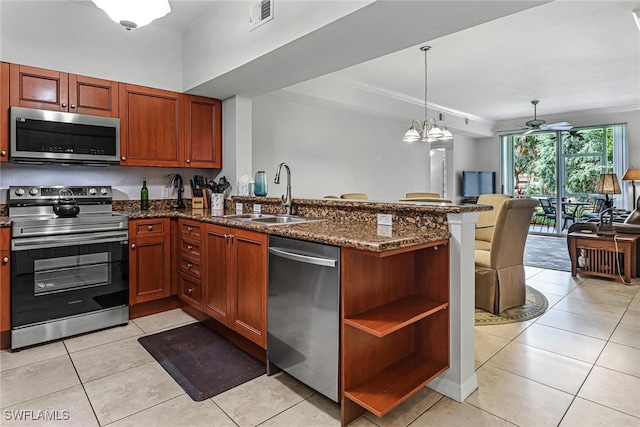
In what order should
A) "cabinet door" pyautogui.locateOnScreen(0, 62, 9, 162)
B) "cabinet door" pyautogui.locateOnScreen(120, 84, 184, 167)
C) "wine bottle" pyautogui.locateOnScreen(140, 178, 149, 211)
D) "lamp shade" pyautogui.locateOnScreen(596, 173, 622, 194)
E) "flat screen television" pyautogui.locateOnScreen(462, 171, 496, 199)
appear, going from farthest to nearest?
"flat screen television" pyautogui.locateOnScreen(462, 171, 496, 199), "lamp shade" pyautogui.locateOnScreen(596, 173, 622, 194), "wine bottle" pyautogui.locateOnScreen(140, 178, 149, 211), "cabinet door" pyautogui.locateOnScreen(120, 84, 184, 167), "cabinet door" pyautogui.locateOnScreen(0, 62, 9, 162)

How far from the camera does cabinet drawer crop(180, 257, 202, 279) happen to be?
2.93 meters

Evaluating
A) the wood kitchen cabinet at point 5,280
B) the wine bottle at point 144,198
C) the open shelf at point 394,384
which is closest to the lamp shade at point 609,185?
the open shelf at point 394,384

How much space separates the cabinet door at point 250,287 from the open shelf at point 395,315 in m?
0.69

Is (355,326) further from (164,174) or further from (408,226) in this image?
(164,174)

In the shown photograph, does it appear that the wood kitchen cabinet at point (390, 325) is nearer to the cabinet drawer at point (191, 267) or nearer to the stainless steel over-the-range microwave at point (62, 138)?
the cabinet drawer at point (191, 267)

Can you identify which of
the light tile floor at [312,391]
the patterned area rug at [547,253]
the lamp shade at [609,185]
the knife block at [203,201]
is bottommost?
the light tile floor at [312,391]

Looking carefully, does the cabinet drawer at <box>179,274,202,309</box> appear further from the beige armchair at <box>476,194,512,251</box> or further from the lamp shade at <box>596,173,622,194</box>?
the lamp shade at <box>596,173,622,194</box>

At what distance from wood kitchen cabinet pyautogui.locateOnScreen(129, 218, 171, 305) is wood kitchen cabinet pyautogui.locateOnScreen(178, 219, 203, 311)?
122 millimetres

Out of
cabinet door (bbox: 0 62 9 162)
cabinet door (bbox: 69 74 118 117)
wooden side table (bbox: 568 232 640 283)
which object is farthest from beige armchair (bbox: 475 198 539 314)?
cabinet door (bbox: 0 62 9 162)

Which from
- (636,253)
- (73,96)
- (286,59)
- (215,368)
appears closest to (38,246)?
(73,96)

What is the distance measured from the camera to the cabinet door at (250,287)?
2168mm

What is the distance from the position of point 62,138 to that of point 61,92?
40 cm

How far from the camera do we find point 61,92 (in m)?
2.98

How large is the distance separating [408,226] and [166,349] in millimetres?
1842
